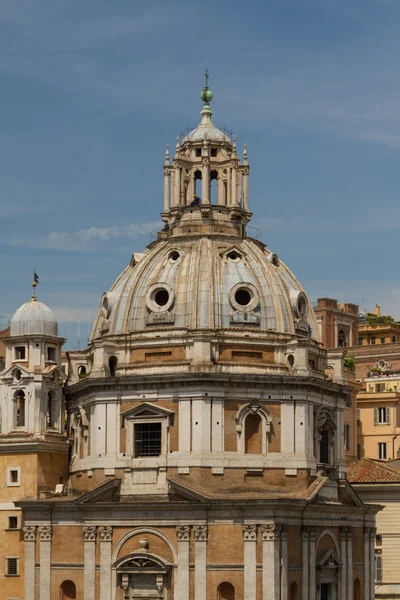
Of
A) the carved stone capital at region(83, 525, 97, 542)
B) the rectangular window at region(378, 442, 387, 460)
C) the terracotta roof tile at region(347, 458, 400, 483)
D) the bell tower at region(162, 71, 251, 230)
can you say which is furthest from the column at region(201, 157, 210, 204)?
the rectangular window at region(378, 442, 387, 460)

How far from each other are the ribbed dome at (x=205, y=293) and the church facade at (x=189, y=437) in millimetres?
98

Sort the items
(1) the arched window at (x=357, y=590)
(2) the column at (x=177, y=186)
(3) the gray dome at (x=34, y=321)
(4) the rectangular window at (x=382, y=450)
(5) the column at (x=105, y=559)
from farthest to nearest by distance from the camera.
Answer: (4) the rectangular window at (x=382, y=450)
(2) the column at (x=177, y=186)
(3) the gray dome at (x=34, y=321)
(1) the arched window at (x=357, y=590)
(5) the column at (x=105, y=559)

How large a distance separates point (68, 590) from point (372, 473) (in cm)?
2187

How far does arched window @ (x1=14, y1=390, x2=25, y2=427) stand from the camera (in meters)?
90.9

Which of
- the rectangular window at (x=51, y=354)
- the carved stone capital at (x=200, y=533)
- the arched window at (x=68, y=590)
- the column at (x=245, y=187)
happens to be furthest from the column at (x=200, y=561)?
the column at (x=245, y=187)

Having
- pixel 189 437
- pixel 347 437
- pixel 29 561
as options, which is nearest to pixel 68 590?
pixel 29 561

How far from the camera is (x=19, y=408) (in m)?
91.6

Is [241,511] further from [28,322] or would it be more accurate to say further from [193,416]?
[28,322]

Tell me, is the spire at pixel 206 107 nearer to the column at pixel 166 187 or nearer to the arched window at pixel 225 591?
the column at pixel 166 187

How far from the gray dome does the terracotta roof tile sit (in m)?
20.1

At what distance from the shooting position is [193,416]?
8481 centimetres

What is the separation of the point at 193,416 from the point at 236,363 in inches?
150

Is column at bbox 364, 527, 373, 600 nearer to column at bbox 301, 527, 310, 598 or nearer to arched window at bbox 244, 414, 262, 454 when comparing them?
column at bbox 301, 527, 310, 598

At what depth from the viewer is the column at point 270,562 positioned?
8050 cm
